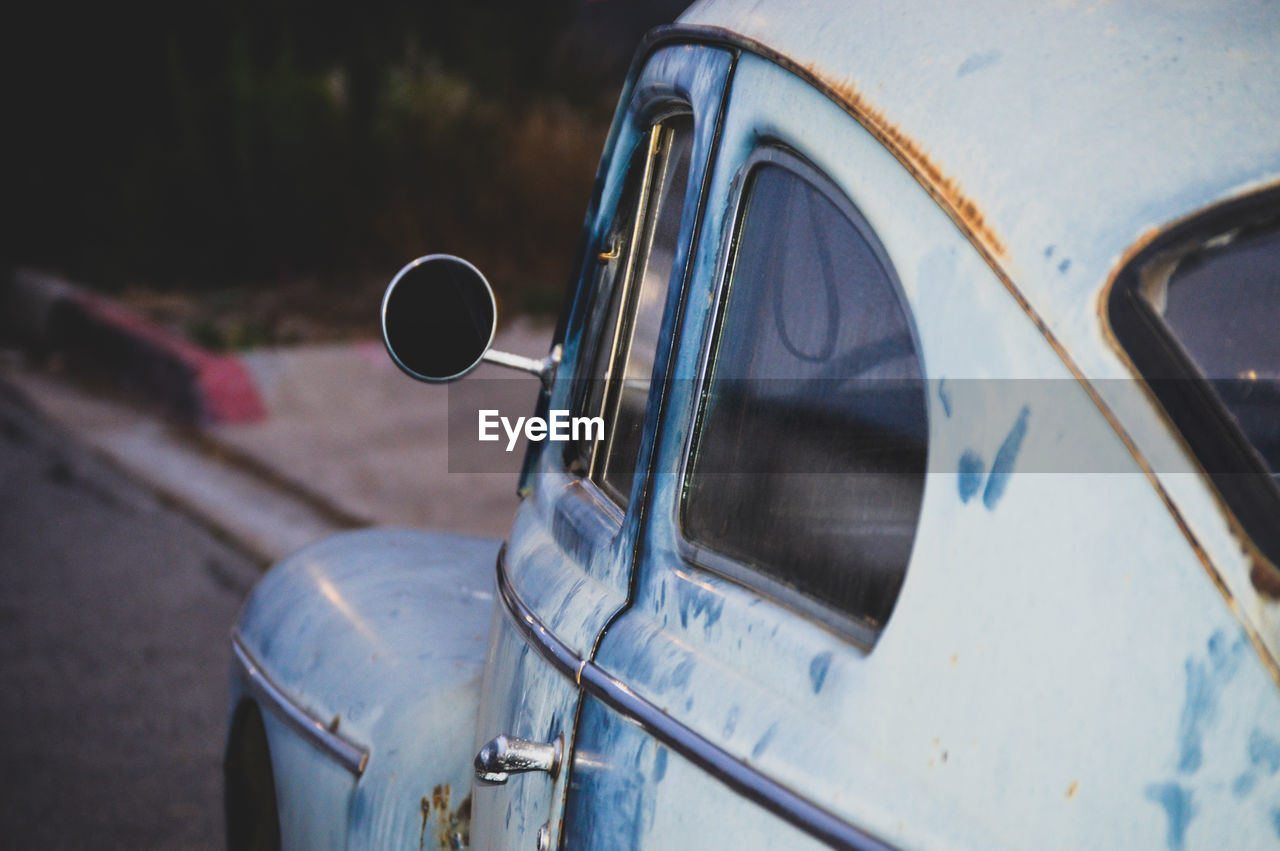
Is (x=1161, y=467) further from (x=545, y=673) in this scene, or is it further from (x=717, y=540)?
(x=545, y=673)

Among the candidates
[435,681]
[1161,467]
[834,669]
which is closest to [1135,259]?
[1161,467]

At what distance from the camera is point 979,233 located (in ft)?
3.09

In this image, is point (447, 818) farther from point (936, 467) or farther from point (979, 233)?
point (979, 233)

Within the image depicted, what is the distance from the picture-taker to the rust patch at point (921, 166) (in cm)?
94

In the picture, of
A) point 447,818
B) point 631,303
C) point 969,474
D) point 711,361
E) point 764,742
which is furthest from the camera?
point 447,818

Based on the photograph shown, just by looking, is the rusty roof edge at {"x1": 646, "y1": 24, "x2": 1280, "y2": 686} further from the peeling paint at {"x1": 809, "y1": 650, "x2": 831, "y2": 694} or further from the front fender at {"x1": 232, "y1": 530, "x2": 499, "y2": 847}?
the front fender at {"x1": 232, "y1": 530, "x2": 499, "y2": 847}

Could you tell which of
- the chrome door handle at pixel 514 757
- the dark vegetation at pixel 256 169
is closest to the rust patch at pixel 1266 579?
the chrome door handle at pixel 514 757

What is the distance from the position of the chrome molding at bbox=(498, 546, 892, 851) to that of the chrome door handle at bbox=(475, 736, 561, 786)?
9cm

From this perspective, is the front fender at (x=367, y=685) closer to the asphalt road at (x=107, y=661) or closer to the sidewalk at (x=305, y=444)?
the asphalt road at (x=107, y=661)

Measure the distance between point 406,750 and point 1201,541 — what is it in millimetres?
1259

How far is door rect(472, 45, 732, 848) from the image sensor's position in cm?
132

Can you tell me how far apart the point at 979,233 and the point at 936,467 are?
0.64 ft

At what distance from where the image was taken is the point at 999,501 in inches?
35.2

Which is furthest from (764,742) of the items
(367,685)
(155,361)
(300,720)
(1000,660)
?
(155,361)
